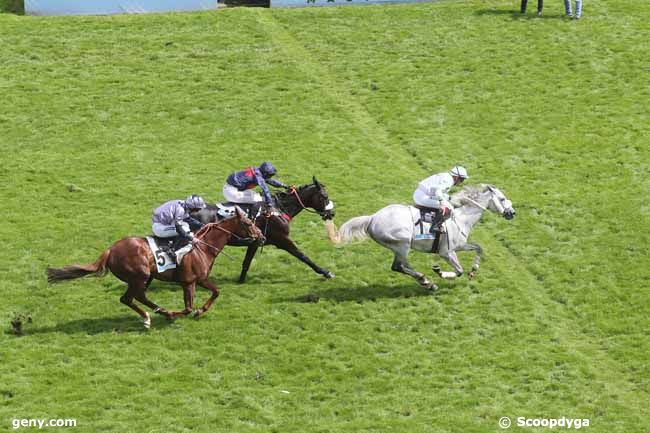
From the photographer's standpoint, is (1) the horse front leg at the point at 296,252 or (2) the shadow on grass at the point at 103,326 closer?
(2) the shadow on grass at the point at 103,326

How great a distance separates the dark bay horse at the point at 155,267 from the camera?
76.3 feet

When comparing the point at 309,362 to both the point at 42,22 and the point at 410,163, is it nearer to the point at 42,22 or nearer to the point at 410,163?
the point at 410,163

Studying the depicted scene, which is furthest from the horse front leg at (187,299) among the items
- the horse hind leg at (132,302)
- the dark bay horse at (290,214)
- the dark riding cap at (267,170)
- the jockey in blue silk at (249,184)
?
the dark riding cap at (267,170)

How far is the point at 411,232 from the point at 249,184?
3.71 meters

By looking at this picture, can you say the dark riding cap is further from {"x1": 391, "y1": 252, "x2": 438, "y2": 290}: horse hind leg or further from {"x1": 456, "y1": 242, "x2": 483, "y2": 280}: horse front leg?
{"x1": 456, "y1": 242, "x2": 483, "y2": 280}: horse front leg

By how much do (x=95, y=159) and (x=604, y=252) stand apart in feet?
49.2

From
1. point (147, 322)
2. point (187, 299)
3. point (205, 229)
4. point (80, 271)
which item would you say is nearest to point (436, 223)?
point (205, 229)

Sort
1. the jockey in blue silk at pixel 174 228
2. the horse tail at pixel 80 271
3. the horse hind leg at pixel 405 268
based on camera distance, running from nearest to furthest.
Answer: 1. the horse tail at pixel 80 271
2. the jockey in blue silk at pixel 174 228
3. the horse hind leg at pixel 405 268

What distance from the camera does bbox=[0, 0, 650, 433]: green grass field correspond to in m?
22.2

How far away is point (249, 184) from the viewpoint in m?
25.6

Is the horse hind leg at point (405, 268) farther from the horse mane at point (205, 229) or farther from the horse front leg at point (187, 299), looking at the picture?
the horse front leg at point (187, 299)

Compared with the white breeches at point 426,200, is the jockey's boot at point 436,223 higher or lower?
lower

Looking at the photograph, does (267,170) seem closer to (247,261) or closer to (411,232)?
(247,261)

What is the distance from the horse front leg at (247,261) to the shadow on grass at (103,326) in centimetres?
260
